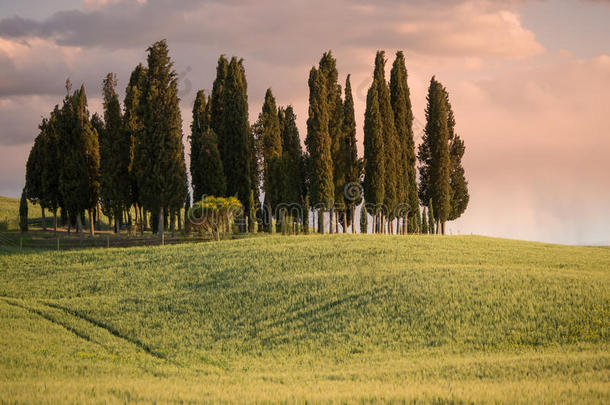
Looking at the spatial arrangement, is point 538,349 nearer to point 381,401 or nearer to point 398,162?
point 381,401

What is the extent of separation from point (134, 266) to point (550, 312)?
83.4 ft

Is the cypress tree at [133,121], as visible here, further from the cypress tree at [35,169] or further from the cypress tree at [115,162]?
the cypress tree at [35,169]

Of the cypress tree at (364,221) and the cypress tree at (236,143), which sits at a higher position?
the cypress tree at (236,143)

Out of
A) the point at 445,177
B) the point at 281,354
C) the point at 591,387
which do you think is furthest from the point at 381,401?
the point at 445,177

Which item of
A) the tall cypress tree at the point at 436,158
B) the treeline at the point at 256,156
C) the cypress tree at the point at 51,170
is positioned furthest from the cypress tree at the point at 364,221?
the cypress tree at the point at 51,170

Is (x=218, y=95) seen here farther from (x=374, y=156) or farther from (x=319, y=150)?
(x=374, y=156)

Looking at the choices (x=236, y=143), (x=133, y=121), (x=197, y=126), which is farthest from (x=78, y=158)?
(x=236, y=143)

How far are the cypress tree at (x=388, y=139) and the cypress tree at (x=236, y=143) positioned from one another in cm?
1354

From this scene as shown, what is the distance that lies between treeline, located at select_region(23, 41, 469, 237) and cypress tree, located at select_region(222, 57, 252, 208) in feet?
0.33

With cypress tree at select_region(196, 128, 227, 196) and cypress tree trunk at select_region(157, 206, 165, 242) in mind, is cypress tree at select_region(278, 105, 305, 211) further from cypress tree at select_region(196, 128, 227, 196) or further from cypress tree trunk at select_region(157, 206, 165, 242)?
cypress tree trunk at select_region(157, 206, 165, 242)

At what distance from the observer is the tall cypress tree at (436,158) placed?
5878 cm

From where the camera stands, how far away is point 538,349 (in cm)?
2042

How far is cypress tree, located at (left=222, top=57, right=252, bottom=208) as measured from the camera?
5694cm

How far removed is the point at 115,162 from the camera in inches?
2115
